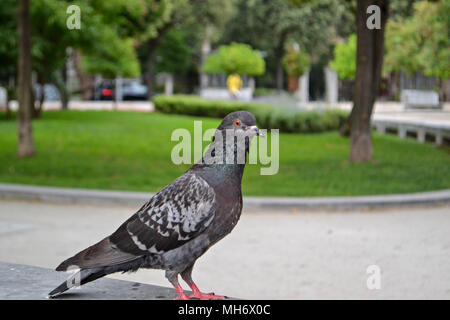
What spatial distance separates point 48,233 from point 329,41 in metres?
44.1

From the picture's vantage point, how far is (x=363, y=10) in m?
13.8

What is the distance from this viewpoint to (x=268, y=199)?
32.8 feet

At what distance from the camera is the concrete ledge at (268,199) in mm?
9883

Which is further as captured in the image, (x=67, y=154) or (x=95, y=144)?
(x=95, y=144)

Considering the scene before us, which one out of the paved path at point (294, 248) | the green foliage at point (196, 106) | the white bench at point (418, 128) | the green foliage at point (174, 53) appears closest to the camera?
the paved path at point (294, 248)

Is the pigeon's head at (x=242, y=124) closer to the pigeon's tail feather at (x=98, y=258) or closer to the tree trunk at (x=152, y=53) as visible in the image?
the pigeon's tail feather at (x=98, y=258)

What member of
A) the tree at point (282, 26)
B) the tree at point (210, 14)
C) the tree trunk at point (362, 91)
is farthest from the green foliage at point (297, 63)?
the tree trunk at point (362, 91)

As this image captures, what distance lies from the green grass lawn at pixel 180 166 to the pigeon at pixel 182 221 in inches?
325

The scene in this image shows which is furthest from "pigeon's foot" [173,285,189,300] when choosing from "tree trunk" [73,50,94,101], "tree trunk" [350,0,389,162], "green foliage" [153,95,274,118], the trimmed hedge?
"tree trunk" [73,50,94,101]

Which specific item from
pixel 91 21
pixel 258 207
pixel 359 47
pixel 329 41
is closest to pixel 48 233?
pixel 258 207

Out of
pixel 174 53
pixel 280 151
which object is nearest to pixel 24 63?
pixel 280 151

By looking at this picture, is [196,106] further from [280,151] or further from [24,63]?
[24,63]

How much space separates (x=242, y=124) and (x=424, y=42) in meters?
29.8

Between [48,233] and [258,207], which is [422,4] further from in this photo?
[48,233]
